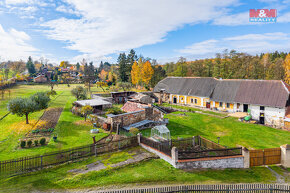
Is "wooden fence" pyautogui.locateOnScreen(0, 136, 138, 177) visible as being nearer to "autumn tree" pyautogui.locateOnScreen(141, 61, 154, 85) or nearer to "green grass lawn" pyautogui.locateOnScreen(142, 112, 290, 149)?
"green grass lawn" pyautogui.locateOnScreen(142, 112, 290, 149)

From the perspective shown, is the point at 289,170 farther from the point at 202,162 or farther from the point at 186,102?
the point at 186,102

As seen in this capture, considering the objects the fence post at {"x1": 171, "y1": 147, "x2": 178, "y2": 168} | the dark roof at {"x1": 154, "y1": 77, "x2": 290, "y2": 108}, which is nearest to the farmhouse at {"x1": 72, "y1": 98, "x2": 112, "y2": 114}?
the dark roof at {"x1": 154, "y1": 77, "x2": 290, "y2": 108}

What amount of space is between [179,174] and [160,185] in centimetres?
214

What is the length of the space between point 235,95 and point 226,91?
2.50 m

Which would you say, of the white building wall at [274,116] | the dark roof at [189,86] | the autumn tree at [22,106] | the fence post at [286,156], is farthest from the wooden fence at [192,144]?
the dark roof at [189,86]

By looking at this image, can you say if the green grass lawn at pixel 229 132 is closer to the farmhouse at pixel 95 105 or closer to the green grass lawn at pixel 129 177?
the green grass lawn at pixel 129 177

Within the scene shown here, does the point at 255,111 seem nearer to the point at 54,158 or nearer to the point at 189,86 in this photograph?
the point at 189,86

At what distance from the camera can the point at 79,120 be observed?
29.0 meters

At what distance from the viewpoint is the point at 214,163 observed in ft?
48.1

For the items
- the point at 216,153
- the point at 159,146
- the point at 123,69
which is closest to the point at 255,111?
the point at 216,153

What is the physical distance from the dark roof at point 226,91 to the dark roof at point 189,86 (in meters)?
1.41

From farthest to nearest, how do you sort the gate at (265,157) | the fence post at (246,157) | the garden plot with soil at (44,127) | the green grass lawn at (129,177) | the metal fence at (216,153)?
the garden plot with soil at (44,127)
the gate at (265,157)
the fence post at (246,157)
the metal fence at (216,153)
the green grass lawn at (129,177)

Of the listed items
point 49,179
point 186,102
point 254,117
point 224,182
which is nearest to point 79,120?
point 49,179

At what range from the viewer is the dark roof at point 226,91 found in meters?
36.9
